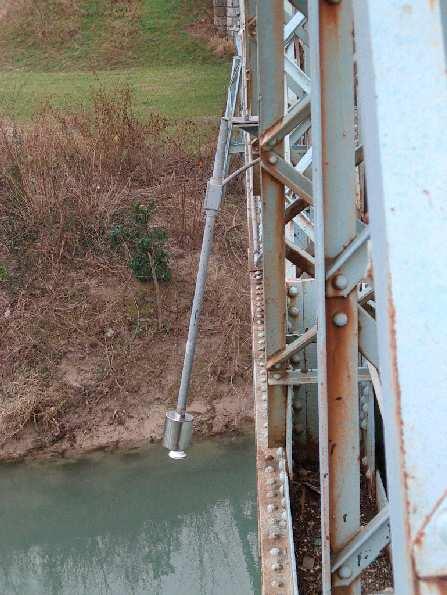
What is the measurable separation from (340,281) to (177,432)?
6.09 ft

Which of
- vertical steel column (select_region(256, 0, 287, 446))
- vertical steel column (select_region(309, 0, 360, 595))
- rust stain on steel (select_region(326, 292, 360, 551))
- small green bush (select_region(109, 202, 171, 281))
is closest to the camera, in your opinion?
vertical steel column (select_region(309, 0, 360, 595))

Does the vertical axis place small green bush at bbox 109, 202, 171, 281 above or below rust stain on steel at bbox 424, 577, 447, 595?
above

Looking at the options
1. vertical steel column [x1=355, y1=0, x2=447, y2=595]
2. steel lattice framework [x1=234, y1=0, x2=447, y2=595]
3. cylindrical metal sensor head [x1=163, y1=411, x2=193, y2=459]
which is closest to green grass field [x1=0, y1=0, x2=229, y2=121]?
cylindrical metal sensor head [x1=163, y1=411, x2=193, y2=459]

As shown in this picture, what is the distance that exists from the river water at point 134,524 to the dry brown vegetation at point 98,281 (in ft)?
2.43

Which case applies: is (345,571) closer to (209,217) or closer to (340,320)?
(340,320)

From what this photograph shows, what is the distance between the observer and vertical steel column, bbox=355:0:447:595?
759 millimetres

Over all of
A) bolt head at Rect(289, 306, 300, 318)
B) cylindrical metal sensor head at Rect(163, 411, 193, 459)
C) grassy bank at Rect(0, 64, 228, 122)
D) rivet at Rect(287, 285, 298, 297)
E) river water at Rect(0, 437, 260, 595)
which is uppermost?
grassy bank at Rect(0, 64, 228, 122)

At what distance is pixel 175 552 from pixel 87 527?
3.65 ft

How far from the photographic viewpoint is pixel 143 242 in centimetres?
1067

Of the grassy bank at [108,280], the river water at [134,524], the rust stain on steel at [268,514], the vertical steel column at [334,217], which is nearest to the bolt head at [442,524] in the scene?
the vertical steel column at [334,217]

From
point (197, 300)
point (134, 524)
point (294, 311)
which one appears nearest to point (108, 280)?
point (134, 524)

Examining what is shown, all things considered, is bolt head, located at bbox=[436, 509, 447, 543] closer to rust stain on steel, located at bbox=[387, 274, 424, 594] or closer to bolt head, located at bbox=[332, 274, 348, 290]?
rust stain on steel, located at bbox=[387, 274, 424, 594]

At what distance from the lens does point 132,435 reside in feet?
30.5

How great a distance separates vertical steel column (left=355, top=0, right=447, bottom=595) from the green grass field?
48.2 feet
